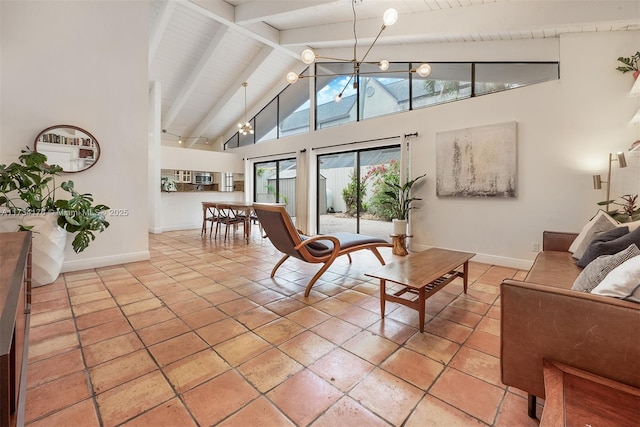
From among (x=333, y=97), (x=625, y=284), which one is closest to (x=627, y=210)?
(x=625, y=284)

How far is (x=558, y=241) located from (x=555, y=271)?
39.7 inches

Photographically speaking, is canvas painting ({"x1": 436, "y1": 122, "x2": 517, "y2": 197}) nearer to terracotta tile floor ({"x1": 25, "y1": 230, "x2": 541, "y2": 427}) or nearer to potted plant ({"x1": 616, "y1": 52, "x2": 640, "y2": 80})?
potted plant ({"x1": 616, "y1": 52, "x2": 640, "y2": 80})

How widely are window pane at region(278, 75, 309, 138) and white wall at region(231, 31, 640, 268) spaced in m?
3.03

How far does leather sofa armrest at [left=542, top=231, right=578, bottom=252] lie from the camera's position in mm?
2807

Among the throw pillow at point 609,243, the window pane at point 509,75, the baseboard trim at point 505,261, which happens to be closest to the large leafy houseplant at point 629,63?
the window pane at point 509,75

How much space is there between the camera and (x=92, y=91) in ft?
11.5

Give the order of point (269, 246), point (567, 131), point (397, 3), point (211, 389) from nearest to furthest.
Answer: point (211, 389)
point (567, 131)
point (397, 3)
point (269, 246)

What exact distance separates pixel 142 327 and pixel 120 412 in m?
0.88

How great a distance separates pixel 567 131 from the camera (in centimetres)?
341

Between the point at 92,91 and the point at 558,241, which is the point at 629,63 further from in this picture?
the point at 92,91

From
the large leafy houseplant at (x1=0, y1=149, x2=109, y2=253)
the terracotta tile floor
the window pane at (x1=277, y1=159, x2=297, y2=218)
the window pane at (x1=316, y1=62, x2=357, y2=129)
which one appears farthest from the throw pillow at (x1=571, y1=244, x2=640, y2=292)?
the window pane at (x1=277, y1=159, x2=297, y2=218)

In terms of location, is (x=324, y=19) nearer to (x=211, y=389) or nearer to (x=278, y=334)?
(x=278, y=334)

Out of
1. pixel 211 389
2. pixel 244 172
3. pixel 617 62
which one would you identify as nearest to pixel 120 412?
pixel 211 389

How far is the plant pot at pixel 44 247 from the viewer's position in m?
2.79
